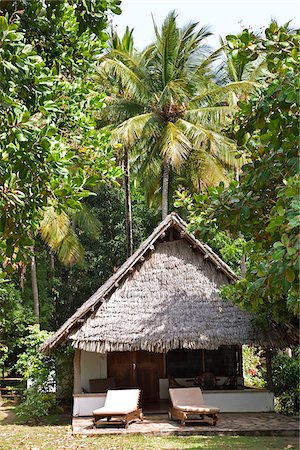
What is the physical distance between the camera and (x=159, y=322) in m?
10.3

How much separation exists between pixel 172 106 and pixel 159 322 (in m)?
6.90

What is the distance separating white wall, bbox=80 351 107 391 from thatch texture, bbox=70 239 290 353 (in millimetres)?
2016

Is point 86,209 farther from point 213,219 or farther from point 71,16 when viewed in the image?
point 71,16

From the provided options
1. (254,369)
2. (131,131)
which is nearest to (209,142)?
(131,131)

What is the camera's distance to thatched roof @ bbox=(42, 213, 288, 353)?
393 inches

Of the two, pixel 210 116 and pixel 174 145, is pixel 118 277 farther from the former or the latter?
pixel 210 116

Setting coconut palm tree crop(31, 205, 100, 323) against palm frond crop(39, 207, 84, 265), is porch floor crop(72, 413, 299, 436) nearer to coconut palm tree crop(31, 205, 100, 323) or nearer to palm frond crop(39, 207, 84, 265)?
coconut palm tree crop(31, 205, 100, 323)

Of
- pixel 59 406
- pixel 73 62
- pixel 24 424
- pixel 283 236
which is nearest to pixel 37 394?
pixel 24 424

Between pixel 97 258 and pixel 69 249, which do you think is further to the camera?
pixel 97 258

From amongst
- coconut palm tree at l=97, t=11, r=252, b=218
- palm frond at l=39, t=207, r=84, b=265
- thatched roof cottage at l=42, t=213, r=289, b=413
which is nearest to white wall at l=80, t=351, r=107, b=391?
thatched roof cottage at l=42, t=213, r=289, b=413

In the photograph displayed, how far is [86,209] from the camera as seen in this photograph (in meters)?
17.5

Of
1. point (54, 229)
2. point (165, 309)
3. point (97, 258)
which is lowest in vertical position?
point (165, 309)

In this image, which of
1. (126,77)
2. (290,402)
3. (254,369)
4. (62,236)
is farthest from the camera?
(254,369)

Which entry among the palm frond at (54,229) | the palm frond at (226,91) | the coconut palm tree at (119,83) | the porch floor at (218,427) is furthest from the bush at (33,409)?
the palm frond at (226,91)
